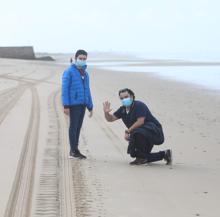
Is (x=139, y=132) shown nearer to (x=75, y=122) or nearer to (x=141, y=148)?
(x=141, y=148)

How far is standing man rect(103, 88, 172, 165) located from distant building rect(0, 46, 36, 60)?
60760 millimetres

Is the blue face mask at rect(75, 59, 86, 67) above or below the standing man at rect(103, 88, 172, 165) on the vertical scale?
above

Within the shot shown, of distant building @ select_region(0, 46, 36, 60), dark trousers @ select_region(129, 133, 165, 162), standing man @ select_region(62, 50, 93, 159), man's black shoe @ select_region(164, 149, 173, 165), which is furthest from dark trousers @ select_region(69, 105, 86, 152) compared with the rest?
distant building @ select_region(0, 46, 36, 60)

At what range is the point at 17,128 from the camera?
10.9m

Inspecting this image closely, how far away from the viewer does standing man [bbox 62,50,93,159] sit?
26.6ft

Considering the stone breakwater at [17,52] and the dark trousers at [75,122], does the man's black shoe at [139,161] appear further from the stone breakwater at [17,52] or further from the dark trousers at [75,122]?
the stone breakwater at [17,52]

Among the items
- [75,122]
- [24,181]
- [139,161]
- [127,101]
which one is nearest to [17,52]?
[75,122]

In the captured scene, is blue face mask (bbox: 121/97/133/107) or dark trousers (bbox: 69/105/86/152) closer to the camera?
blue face mask (bbox: 121/97/133/107)

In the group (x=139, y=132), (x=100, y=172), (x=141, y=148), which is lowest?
(x=100, y=172)

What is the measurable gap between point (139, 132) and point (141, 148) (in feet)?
0.77

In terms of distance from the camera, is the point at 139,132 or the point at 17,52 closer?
the point at 139,132

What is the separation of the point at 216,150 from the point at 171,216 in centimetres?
423

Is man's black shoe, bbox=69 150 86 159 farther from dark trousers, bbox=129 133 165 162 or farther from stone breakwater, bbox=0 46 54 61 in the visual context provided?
stone breakwater, bbox=0 46 54 61

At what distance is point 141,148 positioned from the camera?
797 cm
